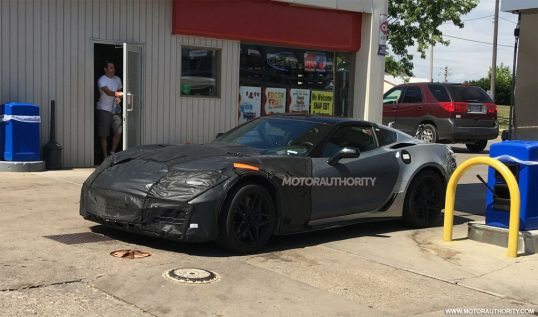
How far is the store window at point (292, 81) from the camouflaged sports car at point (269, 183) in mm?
5366

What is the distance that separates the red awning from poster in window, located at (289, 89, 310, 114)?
100 centimetres

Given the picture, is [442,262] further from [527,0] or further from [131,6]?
[131,6]

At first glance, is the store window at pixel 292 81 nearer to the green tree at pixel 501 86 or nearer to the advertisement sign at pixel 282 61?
the advertisement sign at pixel 282 61

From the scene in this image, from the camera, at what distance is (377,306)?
15.6 feet

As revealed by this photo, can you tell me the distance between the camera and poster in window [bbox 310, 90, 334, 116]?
14211mm

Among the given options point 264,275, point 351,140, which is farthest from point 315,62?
point 264,275

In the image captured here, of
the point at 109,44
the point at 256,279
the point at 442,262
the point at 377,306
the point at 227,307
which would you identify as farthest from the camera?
the point at 109,44

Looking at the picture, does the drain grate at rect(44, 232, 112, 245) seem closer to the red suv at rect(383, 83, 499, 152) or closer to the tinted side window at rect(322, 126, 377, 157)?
the tinted side window at rect(322, 126, 377, 157)

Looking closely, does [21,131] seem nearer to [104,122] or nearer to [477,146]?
[104,122]

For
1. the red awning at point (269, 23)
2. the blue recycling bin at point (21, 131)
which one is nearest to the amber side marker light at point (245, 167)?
the blue recycling bin at point (21, 131)

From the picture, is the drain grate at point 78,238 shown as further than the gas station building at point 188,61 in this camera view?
No

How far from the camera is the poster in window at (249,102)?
43.1 feet

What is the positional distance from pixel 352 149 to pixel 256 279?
2.10m

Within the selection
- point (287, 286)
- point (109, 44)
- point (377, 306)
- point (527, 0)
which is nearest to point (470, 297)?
point (377, 306)
